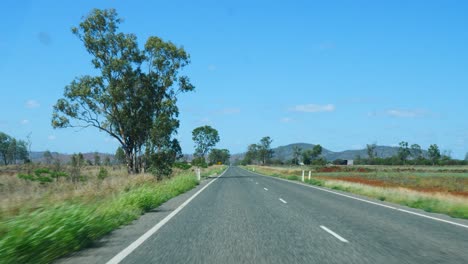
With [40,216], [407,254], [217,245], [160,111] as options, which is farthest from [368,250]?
[160,111]

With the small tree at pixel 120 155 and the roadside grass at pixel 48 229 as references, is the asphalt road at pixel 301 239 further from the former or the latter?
the small tree at pixel 120 155

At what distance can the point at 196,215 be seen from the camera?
13531mm

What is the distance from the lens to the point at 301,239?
9.10 m

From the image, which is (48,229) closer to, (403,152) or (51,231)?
(51,231)

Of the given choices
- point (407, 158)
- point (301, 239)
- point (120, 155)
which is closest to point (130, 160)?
point (301, 239)

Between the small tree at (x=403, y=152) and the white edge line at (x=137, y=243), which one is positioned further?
the small tree at (x=403, y=152)

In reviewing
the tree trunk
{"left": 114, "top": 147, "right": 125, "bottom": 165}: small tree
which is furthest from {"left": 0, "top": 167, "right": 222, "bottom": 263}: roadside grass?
{"left": 114, "top": 147, "right": 125, "bottom": 165}: small tree

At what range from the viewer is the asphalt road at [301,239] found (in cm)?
728

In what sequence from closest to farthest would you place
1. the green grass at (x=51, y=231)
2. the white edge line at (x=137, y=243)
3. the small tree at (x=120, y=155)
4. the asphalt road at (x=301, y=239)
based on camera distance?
1. the green grass at (x=51, y=231)
2. the white edge line at (x=137, y=243)
3. the asphalt road at (x=301, y=239)
4. the small tree at (x=120, y=155)

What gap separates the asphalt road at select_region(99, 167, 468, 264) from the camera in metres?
7.28

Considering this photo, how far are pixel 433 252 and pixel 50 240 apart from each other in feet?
20.6

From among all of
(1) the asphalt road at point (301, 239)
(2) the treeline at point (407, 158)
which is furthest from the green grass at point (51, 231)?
(2) the treeline at point (407, 158)

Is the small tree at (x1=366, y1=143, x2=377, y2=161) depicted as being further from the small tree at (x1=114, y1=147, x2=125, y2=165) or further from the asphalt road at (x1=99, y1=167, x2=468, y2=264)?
the asphalt road at (x1=99, y1=167, x2=468, y2=264)

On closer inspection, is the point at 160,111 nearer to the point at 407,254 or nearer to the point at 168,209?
the point at 168,209
